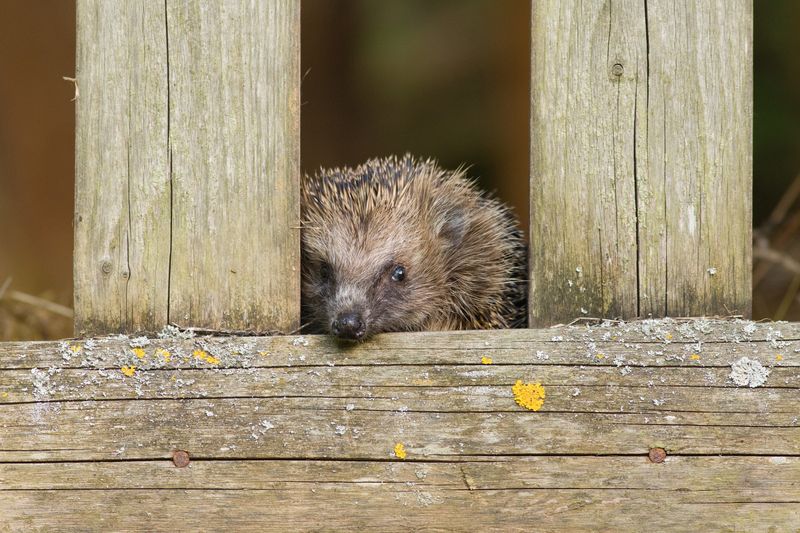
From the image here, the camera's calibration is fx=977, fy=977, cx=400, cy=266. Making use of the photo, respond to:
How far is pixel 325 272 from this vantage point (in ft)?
14.8

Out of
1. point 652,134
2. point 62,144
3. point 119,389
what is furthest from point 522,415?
point 62,144

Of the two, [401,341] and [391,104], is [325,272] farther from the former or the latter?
[391,104]

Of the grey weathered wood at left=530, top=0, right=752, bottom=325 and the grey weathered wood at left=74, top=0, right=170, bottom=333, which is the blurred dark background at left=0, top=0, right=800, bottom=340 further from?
the grey weathered wood at left=530, top=0, right=752, bottom=325

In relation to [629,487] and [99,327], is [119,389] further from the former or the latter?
[629,487]

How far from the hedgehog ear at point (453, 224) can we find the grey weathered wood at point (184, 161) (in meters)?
1.32

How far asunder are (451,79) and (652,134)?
252 inches

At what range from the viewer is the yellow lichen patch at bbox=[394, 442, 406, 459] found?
351 cm

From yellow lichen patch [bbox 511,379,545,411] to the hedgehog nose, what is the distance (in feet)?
2.02

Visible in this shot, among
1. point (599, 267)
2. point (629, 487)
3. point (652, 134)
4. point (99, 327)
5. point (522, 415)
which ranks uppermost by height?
point (652, 134)

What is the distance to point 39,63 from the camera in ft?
27.8

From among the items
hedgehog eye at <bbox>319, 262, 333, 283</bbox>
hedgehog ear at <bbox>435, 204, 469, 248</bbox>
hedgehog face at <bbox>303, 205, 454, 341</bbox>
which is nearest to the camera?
hedgehog face at <bbox>303, 205, 454, 341</bbox>

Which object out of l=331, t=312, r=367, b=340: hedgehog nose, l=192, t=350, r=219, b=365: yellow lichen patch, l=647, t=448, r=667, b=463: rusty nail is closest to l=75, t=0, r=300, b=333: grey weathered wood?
l=192, t=350, r=219, b=365: yellow lichen patch

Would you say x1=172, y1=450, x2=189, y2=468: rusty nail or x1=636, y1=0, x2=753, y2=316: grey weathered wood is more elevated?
x1=636, y1=0, x2=753, y2=316: grey weathered wood

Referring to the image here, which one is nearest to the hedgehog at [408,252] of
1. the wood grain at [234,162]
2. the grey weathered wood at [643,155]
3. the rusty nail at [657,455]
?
the wood grain at [234,162]
